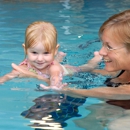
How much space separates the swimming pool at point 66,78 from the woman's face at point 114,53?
0.34 metres

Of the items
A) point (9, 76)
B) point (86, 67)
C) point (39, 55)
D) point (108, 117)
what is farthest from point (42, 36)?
point (108, 117)

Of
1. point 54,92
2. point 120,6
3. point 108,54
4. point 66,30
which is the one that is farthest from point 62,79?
point 120,6

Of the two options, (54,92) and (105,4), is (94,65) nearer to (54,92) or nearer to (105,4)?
(54,92)

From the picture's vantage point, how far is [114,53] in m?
3.08

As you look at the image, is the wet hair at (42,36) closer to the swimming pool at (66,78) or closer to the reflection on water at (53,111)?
the swimming pool at (66,78)

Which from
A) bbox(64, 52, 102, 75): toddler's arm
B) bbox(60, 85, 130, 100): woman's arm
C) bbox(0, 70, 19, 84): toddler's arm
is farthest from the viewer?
bbox(64, 52, 102, 75): toddler's arm

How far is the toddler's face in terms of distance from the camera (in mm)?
3832

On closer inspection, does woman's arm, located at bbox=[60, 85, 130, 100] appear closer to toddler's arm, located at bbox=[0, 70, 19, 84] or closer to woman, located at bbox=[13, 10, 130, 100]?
woman, located at bbox=[13, 10, 130, 100]

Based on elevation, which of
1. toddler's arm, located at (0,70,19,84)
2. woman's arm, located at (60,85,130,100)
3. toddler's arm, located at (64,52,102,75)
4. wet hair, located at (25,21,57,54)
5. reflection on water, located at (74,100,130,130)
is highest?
wet hair, located at (25,21,57,54)

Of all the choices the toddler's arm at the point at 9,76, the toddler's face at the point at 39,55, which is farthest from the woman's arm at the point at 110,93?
the toddler's arm at the point at 9,76

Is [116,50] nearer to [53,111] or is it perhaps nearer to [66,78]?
[53,111]

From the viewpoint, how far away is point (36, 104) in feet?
10.7

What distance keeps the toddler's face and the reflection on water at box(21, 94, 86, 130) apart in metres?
0.60

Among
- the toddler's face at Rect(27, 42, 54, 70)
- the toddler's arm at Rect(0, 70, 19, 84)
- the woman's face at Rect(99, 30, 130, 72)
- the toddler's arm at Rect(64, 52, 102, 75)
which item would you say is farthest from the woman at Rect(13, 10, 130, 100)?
the toddler's arm at Rect(64, 52, 102, 75)
